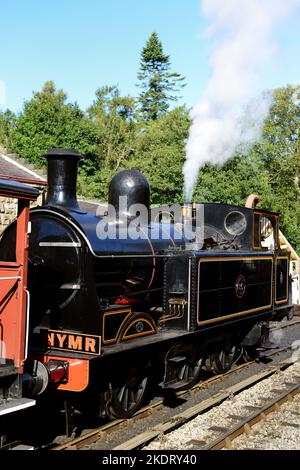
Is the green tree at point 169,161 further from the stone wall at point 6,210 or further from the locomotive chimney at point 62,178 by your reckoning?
the locomotive chimney at point 62,178

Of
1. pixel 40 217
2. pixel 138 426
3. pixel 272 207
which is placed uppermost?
pixel 272 207

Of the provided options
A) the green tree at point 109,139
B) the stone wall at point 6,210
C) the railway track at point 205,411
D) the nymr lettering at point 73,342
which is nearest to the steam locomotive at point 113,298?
the nymr lettering at point 73,342

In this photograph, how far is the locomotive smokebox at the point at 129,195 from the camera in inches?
293

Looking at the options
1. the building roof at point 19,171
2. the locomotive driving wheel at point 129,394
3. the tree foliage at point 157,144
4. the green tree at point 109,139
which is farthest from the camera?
the green tree at point 109,139

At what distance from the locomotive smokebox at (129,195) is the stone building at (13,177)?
5.06m

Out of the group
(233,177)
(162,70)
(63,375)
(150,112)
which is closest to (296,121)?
(233,177)

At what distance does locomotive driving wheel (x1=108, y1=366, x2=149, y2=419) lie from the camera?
6503 mm

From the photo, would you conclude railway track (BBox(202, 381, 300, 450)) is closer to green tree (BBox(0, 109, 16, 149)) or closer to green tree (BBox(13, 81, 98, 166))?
green tree (BBox(13, 81, 98, 166))

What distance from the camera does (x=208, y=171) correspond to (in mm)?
19375

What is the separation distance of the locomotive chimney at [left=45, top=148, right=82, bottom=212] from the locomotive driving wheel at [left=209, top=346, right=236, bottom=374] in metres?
3.87

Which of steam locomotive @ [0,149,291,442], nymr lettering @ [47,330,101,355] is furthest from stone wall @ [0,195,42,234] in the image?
nymr lettering @ [47,330,101,355]

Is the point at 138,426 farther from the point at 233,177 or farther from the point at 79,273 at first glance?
the point at 233,177

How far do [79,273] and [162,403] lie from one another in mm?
2630

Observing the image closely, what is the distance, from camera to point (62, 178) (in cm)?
679
